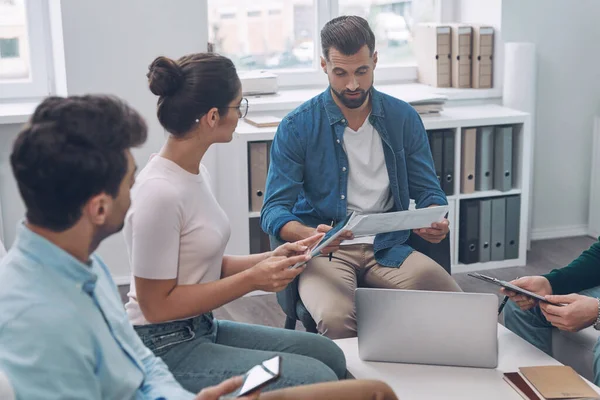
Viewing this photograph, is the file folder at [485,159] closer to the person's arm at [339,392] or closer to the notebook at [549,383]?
the notebook at [549,383]

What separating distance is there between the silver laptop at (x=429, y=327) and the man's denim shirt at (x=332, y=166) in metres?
0.58

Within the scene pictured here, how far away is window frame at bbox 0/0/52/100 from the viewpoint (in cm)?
390

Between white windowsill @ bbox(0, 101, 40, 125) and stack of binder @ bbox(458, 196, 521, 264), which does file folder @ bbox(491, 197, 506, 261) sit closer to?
stack of binder @ bbox(458, 196, 521, 264)

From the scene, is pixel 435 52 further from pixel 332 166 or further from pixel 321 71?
pixel 332 166

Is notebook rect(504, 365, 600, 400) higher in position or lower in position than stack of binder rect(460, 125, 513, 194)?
lower

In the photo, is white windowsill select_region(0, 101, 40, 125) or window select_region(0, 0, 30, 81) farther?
window select_region(0, 0, 30, 81)

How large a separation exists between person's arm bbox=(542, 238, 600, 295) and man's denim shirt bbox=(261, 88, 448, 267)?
0.46 m

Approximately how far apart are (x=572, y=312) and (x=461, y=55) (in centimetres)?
243

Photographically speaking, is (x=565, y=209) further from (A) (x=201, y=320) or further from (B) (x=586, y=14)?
(A) (x=201, y=320)

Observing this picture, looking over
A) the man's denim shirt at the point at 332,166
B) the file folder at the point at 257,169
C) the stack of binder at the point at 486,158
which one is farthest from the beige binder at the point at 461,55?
the man's denim shirt at the point at 332,166

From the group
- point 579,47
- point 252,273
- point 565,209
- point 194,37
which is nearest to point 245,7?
point 194,37

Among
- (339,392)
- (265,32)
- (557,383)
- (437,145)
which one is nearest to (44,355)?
(339,392)

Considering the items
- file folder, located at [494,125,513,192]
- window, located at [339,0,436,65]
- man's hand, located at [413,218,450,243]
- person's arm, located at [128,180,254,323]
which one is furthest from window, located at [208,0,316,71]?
person's arm, located at [128,180,254,323]

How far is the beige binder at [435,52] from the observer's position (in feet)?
14.0
